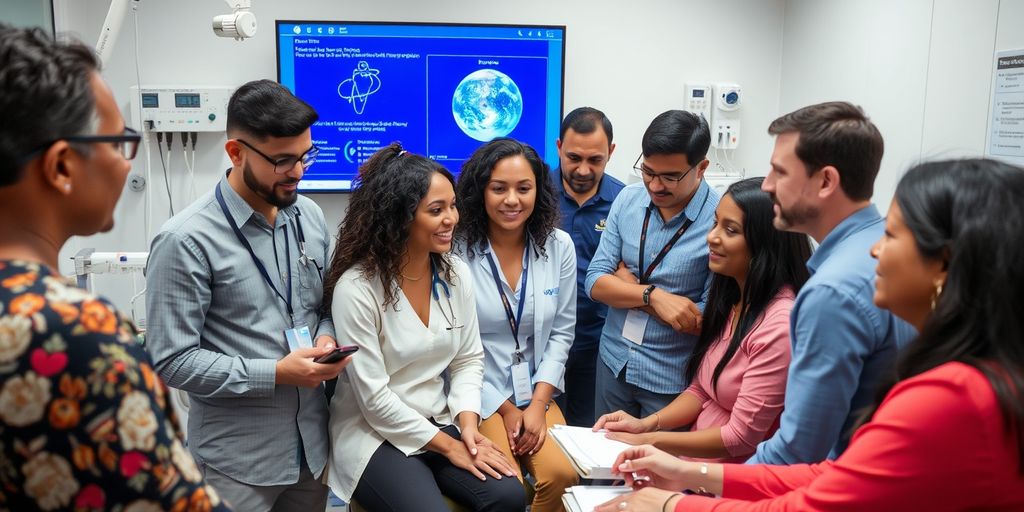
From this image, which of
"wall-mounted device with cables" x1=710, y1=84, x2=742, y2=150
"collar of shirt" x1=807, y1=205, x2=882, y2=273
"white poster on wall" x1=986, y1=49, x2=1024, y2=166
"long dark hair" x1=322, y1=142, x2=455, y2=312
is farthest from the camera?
"wall-mounted device with cables" x1=710, y1=84, x2=742, y2=150

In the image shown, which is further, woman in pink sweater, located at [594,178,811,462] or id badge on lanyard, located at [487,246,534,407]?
id badge on lanyard, located at [487,246,534,407]

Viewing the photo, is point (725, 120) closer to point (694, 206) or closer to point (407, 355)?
point (694, 206)

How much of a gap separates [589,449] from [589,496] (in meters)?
0.22

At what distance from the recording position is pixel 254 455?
1.83 metres

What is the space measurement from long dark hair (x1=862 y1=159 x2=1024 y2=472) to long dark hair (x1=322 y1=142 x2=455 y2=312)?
4.41 ft

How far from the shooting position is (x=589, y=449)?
182 cm

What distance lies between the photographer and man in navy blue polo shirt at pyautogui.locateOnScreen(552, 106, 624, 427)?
283 cm

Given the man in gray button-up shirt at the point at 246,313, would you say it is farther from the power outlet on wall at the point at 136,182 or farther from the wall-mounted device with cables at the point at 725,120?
the wall-mounted device with cables at the point at 725,120

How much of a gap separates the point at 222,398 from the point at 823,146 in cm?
153

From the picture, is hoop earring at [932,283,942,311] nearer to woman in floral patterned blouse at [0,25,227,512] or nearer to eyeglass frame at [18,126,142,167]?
woman in floral patterned blouse at [0,25,227,512]

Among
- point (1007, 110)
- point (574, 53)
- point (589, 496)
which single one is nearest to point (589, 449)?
point (589, 496)

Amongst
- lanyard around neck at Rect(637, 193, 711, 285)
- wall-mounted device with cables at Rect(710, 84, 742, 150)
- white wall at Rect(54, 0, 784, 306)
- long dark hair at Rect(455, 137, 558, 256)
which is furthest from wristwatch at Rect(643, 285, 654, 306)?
wall-mounted device with cables at Rect(710, 84, 742, 150)

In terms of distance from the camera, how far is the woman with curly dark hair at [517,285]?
2303mm

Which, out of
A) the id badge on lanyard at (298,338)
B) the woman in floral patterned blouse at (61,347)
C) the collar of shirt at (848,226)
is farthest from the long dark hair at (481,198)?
the woman in floral patterned blouse at (61,347)
